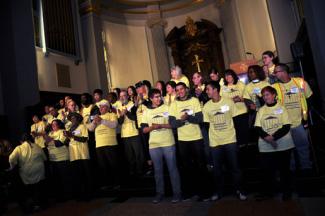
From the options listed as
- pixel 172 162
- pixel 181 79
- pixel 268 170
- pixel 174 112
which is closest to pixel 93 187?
pixel 172 162


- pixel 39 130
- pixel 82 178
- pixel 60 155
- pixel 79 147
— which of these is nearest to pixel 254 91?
pixel 79 147

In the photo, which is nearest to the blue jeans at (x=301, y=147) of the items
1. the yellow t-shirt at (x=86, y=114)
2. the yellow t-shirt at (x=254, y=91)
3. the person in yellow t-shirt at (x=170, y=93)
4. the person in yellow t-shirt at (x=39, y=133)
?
the yellow t-shirt at (x=254, y=91)

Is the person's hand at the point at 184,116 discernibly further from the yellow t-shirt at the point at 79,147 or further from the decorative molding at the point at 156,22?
the decorative molding at the point at 156,22

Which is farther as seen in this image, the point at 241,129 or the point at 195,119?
the point at 241,129

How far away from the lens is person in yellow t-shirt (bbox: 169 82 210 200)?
4070 mm

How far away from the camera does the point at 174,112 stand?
14.0 ft

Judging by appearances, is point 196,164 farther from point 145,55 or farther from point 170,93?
point 145,55

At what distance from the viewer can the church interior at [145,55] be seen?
407cm

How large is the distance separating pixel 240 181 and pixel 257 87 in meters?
1.53

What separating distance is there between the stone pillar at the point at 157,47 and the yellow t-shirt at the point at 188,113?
8259 millimetres

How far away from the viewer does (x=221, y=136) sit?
389cm

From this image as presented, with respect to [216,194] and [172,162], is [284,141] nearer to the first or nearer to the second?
[216,194]

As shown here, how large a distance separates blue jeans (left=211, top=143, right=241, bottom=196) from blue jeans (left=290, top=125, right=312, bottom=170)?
84 centimetres

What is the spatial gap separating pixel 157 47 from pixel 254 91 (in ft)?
28.7
